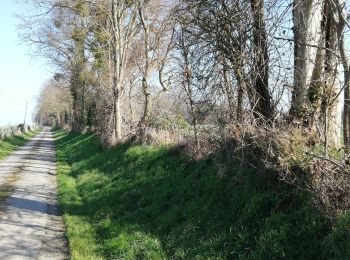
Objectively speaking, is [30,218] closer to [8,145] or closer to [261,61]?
[261,61]

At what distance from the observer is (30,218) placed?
11117 millimetres

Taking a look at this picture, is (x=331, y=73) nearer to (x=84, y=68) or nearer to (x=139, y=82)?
(x=139, y=82)

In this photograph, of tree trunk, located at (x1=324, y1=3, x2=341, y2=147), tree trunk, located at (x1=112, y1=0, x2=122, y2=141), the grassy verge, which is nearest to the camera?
tree trunk, located at (x1=324, y1=3, x2=341, y2=147)

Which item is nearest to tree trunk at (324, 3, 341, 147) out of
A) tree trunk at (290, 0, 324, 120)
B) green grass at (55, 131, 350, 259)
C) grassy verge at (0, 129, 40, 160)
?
tree trunk at (290, 0, 324, 120)

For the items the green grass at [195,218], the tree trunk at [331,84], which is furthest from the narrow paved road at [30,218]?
the tree trunk at [331,84]

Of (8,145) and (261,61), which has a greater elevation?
(261,61)

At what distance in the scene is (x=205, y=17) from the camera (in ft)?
31.9

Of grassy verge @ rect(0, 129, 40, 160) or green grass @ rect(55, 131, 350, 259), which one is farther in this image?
grassy verge @ rect(0, 129, 40, 160)

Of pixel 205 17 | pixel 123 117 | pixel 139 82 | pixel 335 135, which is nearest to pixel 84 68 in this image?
pixel 139 82

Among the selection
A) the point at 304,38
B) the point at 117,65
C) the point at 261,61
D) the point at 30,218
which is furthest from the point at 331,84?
the point at 117,65

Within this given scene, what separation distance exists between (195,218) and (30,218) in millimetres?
4923

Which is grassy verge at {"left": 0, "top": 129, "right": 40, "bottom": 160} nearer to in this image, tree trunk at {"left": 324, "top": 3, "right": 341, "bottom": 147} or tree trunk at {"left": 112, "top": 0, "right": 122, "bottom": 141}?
tree trunk at {"left": 112, "top": 0, "right": 122, "bottom": 141}

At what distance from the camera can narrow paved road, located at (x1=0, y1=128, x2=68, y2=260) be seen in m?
8.51

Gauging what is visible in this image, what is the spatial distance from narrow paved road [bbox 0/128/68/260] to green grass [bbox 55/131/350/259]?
0.37 meters
